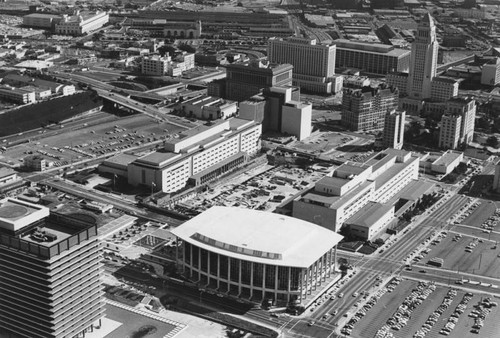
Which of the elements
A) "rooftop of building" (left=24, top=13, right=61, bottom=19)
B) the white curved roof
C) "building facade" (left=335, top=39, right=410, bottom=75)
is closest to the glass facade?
the white curved roof

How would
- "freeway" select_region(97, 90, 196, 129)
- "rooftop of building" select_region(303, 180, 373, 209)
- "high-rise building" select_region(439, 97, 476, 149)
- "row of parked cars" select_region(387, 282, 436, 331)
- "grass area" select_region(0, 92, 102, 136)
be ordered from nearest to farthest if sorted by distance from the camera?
"row of parked cars" select_region(387, 282, 436, 331), "rooftop of building" select_region(303, 180, 373, 209), "high-rise building" select_region(439, 97, 476, 149), "grass area" select_region(0, 92, 102, 136), "freeway" select_region(97, 90, 196, 129)

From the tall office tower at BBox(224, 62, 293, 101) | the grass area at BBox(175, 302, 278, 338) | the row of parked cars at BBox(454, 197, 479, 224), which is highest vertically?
the tall office tower at BBox(224, 62, 293, 101)

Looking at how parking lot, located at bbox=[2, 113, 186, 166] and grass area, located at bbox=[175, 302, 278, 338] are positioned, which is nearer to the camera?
grass area, located at bbox=[175, 302, 278, 338]

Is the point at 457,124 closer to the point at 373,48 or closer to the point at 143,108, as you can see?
the point at 143,108

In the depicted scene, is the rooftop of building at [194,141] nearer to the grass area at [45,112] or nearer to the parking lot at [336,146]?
the parking lot at [336,146]

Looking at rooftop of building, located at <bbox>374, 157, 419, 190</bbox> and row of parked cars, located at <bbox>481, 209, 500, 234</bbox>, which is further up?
rooftop of building, located at <bbox>374, 157, 419, 190</bbox>

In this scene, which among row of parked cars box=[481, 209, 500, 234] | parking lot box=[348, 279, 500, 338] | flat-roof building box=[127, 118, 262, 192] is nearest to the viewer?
parking lot box=[348, 279, 500, 338]

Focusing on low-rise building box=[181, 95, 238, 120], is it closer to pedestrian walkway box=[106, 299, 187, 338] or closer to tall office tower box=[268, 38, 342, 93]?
tall office tower box=[268, 38, 342, 93]

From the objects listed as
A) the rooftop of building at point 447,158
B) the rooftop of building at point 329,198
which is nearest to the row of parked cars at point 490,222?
the rooftop of building at point 329,198
